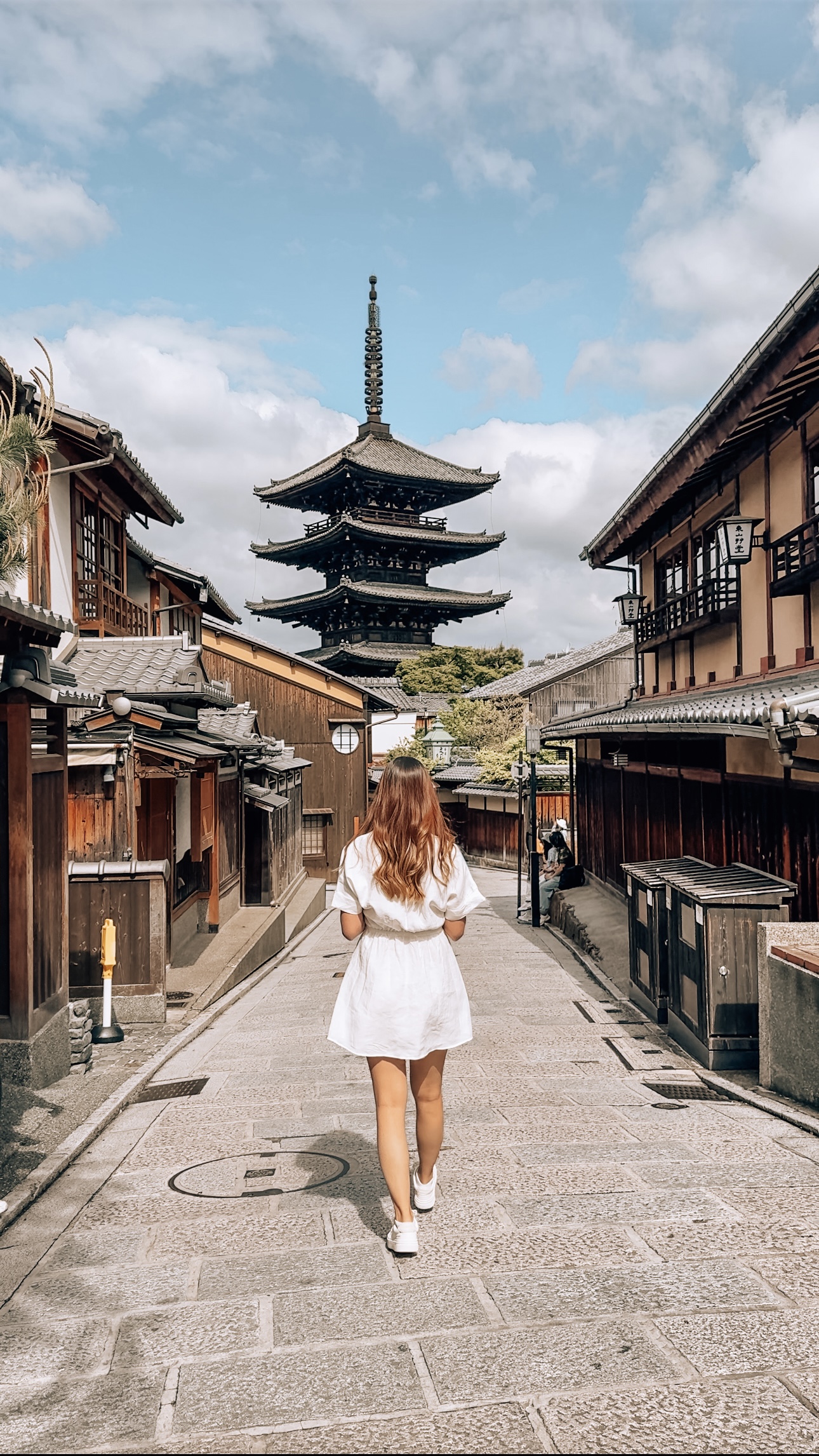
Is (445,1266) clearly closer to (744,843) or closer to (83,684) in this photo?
(744,843)

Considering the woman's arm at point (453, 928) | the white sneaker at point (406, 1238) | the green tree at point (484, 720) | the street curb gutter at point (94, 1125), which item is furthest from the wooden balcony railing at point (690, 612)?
the green tree at point (484, 720)

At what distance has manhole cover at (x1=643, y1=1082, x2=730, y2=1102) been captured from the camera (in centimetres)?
693

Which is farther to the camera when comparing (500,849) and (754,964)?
(500,849)

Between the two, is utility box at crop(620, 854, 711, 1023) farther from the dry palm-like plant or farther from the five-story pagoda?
the five-story pagoda

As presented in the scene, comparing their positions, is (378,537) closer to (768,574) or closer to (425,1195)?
(768,574)

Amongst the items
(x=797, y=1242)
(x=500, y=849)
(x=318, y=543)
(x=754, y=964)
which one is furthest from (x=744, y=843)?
(x=318, y=543)

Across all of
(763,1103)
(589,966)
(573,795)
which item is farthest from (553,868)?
(763,1103)

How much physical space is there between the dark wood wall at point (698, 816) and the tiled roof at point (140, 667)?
634 centimetres

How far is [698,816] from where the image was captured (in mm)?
12375

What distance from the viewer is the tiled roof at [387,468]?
50906mm

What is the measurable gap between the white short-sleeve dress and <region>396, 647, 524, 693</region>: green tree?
4695 cm

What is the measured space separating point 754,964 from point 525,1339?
5291 millimetres

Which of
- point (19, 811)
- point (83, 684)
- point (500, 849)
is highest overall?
point (83, 684)

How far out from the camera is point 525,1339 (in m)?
3.21
